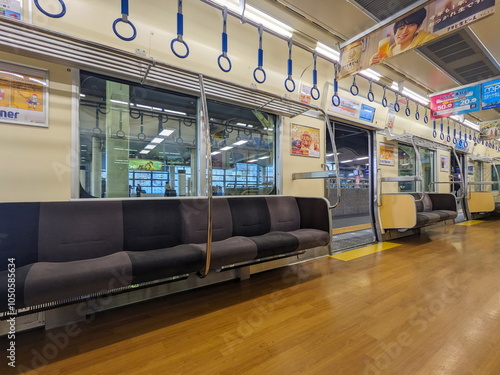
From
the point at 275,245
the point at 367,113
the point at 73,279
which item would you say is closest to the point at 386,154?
the point at 367,113

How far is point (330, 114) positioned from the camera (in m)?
3.88

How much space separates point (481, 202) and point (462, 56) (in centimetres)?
514

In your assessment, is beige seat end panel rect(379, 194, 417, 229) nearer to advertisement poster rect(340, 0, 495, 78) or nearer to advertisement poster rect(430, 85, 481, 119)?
advertisement poster rect(340, 0, 495, 78)

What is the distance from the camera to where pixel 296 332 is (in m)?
1.58

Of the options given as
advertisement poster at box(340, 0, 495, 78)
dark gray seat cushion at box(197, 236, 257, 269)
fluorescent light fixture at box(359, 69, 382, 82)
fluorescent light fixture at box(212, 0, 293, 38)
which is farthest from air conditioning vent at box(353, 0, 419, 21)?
dark gray seat cushion at box(197, 236, 257, 269)

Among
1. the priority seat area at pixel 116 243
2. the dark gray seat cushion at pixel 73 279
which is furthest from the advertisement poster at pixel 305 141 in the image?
the dark gray seat cushion at pixel 73 279

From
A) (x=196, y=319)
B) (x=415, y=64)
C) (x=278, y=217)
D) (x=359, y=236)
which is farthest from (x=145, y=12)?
(x=359, y=236)

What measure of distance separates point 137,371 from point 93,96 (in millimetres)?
2202

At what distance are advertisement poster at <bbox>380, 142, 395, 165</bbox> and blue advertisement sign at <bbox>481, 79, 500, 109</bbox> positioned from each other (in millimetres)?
1764

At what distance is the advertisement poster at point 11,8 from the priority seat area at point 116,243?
1429 mm

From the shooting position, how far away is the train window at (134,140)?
2.15m

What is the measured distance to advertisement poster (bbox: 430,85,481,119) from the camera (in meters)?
4.69

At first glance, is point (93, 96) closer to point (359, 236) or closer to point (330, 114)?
point (330, 114)
